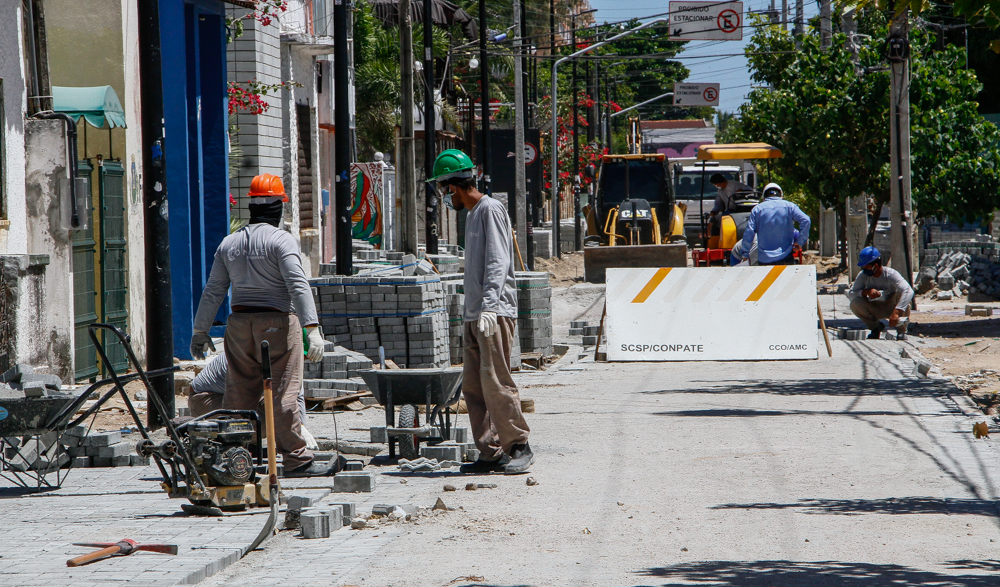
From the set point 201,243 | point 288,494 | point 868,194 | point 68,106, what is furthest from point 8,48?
point 868,194

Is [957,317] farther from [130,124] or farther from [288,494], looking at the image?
[288,494]

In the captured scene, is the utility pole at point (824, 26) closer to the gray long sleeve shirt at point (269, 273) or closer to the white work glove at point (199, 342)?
the gray long sleeve shirt at point (269, 273)

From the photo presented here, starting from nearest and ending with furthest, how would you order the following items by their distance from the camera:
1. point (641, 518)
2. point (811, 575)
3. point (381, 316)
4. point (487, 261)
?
point (811, 575), point (641, 518), point (487, 261), point (381, 316)

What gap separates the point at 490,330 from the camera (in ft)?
24.7

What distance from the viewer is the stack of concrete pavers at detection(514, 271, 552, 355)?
1519 cm

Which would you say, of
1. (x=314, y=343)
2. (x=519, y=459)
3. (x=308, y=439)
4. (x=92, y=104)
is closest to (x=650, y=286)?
(x=92, y=104)

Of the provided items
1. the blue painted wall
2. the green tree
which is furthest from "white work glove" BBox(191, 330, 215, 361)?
the green tree

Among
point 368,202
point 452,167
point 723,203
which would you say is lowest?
point 452,167

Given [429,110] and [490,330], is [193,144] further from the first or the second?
[429,110]

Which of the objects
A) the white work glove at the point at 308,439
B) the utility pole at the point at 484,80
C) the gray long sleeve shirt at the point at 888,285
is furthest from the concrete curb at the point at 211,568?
the utility pole at the point at 484,80

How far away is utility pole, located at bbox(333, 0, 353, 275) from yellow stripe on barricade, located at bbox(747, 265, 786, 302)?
15.6 feet

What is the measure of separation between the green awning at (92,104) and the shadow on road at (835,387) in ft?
18.4

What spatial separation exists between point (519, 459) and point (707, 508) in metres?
1.52

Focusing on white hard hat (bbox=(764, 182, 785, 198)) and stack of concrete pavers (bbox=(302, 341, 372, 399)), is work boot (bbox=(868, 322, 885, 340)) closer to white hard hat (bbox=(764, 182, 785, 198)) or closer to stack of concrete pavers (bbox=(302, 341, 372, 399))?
white hard hat (bbox=(764, 182, 785, 198))
